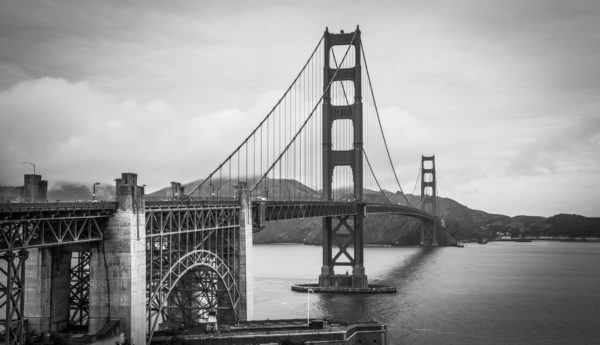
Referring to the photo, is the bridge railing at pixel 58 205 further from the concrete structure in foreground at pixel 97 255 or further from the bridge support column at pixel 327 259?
the bridge support column at pixel 327 259

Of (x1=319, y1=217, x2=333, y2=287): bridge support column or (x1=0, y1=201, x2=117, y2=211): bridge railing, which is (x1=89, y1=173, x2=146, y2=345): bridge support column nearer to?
(x1=0, y1=201, x2=117, y2=211): bridge railing

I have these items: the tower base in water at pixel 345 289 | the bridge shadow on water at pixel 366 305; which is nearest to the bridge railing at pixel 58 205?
the bridge shadow on water at pixel 366 305

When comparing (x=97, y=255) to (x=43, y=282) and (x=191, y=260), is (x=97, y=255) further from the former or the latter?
(x=191, y=260)

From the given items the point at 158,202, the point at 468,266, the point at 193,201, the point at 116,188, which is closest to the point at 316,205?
the point at 193,201

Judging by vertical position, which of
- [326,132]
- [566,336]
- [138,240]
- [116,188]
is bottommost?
[566,336]

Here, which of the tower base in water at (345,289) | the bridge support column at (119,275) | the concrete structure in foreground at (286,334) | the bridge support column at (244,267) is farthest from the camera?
the tower base in water at (345,289)

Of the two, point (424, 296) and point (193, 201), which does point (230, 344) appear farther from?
point (424, 296)

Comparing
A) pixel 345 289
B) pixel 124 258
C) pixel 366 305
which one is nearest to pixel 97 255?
pixel 124 258
